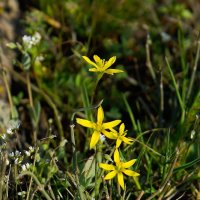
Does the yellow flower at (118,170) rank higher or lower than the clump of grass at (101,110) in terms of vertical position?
higher

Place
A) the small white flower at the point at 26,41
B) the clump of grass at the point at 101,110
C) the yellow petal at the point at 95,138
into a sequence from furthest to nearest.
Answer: the small white flower at the point at 26,41 → the clump of grass at the point at 101,110 → the yellow petal at the point at 95,138

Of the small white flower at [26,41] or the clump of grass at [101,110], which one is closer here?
the clump of grass at [101,110]

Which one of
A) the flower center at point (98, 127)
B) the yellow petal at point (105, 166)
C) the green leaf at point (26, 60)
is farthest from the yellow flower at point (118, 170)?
the green leaf at point (26, 60)

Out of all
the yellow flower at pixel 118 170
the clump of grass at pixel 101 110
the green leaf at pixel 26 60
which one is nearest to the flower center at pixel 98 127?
the clump of grass at pixel 101 110

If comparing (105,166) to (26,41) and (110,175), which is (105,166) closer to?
(110,175)

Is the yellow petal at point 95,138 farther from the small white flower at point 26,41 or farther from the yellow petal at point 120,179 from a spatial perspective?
the small white flower at point 26,41

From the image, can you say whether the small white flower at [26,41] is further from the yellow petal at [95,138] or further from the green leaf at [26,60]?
the yellow petal at [95,138]

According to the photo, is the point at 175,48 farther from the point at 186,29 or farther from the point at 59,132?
the point at 59,132

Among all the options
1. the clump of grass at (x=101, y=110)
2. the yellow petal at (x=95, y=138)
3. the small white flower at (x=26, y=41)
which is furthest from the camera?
the small white flower at (x=26, y=41)

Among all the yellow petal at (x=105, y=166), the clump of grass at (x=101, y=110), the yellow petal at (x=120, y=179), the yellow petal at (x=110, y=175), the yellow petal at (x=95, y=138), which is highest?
the yellow petal at (x=95, y=138)

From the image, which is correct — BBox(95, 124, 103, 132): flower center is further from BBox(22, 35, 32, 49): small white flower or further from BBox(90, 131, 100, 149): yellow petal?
BBox(22, 35, 32, 49): small white flower

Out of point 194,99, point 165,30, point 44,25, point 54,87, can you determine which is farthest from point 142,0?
point 194,99
